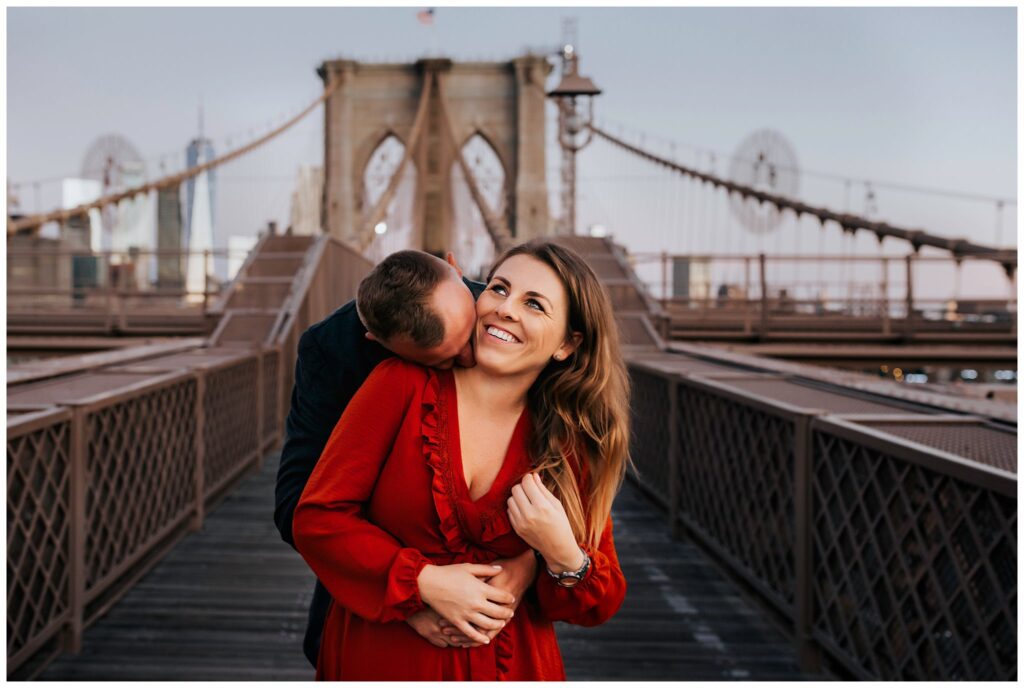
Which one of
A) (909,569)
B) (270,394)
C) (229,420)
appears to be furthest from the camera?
(270,394)

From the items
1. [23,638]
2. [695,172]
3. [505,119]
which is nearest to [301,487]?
[23,638]

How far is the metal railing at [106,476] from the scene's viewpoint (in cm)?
262

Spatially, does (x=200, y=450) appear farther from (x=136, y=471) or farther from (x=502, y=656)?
(x=502, y=656)

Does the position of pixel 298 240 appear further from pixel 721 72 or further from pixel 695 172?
pixel 721 72

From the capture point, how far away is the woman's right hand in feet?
4.06

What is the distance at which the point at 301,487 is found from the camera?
136 cm

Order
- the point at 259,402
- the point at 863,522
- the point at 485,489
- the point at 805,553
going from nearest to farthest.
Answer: the point at 485,489 → the point at 863,522 → the point at 805,553 → the point at 259,402

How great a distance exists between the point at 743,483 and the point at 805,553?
29.0 inches

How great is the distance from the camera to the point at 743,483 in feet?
12.1

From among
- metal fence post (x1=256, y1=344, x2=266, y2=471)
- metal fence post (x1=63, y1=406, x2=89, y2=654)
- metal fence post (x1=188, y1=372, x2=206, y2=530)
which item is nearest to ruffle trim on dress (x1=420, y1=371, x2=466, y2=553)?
metal fence post (x1=63, y1=406, x2=89, y2=654)

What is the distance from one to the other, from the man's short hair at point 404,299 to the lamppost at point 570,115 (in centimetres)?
1105

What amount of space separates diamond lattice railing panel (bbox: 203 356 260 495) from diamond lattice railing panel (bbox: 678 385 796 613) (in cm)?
260

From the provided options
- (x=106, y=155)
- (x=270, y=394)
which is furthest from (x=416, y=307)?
(x=106, y=155)

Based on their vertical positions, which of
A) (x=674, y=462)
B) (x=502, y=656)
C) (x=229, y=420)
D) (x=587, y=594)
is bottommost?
(x=674, y=462)
